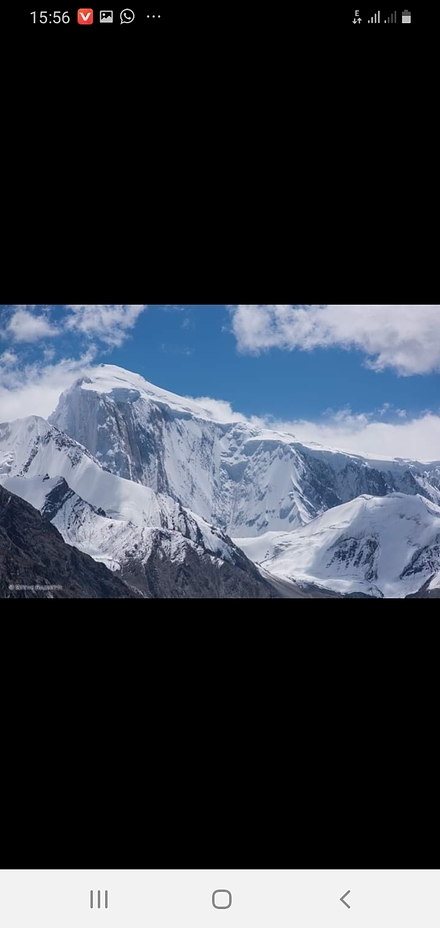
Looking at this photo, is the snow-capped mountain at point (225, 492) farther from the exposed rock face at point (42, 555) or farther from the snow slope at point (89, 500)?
the exposed rock face at point (42, 555)

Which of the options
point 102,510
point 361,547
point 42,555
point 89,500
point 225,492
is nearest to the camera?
point 225,492
